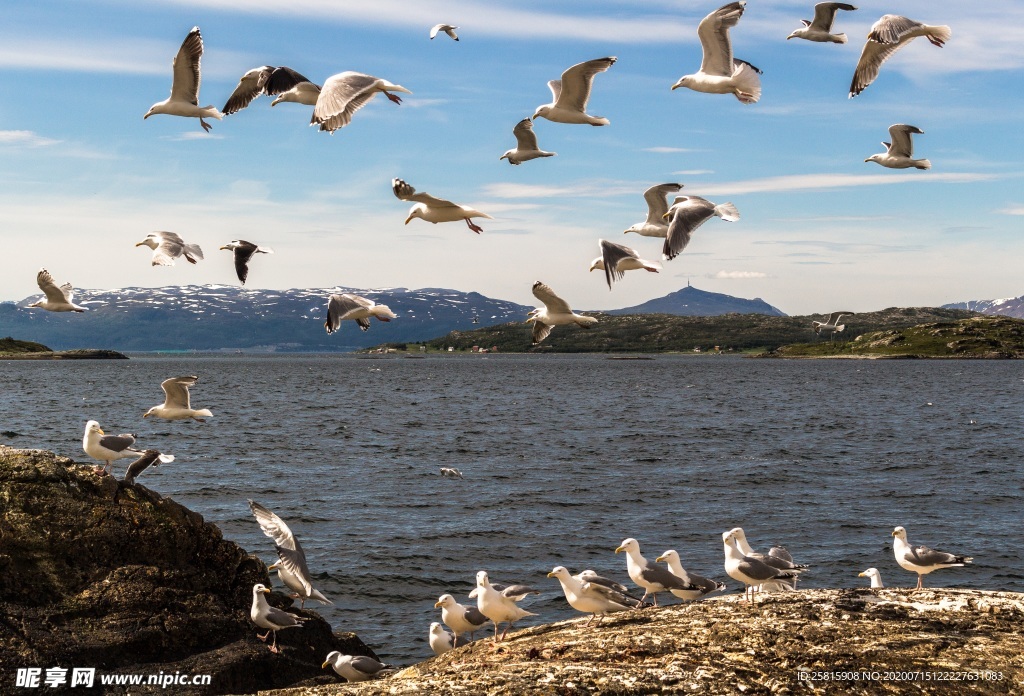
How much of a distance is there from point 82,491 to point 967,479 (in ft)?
118

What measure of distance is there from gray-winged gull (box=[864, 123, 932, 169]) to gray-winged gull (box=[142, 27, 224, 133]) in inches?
520

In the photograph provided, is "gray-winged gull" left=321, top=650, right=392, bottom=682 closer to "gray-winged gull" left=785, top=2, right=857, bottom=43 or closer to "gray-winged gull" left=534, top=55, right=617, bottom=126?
"gray-winged gull" left=534, top=55, right=617, bottom=126

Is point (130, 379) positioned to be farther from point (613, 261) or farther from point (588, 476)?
point (613, 261)

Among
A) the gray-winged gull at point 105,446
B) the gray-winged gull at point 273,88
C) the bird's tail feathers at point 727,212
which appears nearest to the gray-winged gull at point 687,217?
the bird's tail feathers at point 727,212

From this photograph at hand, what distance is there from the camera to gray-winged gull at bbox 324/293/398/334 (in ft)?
43.3

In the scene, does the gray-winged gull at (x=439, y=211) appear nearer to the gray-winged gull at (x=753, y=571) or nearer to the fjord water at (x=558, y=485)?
the gray-winged gull at (x=753, y=571)

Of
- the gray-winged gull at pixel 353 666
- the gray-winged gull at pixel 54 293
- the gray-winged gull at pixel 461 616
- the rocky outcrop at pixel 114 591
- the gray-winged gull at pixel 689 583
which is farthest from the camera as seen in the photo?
the gray-winged gull at pixel 54 293

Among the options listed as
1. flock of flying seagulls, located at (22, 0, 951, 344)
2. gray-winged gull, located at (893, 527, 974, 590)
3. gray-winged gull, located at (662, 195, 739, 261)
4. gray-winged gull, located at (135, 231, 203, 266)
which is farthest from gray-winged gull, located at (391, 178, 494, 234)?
gray-winged gull, located at (893, 527, 974, 590)

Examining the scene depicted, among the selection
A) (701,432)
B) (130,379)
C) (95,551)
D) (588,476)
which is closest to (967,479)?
Answer: (588,476)

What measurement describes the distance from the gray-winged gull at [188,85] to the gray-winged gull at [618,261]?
23.6ft

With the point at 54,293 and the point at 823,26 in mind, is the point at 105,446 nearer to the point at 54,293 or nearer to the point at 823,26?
the point at 54,293

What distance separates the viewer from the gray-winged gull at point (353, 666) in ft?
42.3

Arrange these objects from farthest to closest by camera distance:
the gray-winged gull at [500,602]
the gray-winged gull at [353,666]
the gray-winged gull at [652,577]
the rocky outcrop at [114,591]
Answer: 1. the gray-winged gull at [652,577]
2. the gray-winged gull at [500,602]
3. the gray-winged gull at [353,666]
4. the rocky outcrop at [114,591]

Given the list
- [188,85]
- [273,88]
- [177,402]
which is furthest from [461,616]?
[188,85]
